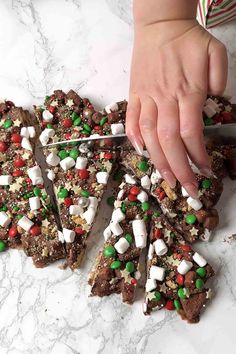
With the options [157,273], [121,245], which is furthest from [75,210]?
[157,273]

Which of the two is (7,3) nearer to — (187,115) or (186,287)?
(187,115)

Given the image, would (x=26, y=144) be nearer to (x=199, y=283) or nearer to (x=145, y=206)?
(x=145, y=206)

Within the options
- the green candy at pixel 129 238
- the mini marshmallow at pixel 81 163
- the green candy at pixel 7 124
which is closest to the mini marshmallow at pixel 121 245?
the green candy at pixel 129 238

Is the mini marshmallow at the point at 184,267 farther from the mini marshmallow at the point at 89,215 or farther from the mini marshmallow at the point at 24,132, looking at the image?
the mini marshmallow at the point at 24,132

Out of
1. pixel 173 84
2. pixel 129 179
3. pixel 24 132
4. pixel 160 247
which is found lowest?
pixel 160 247

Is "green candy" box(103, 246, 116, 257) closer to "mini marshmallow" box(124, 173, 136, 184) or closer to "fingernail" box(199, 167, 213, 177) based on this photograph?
"mini marshmallow" box(124, 173, 136, 184)

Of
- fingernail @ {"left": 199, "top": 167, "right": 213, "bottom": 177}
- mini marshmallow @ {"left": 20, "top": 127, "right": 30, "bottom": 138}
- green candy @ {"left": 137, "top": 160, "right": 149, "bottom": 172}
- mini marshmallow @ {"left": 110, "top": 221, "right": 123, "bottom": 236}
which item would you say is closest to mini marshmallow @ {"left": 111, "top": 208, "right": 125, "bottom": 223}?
mini marshmallow @ {"left": 110, "top": 221, "right": 123, "bottom": 236}
